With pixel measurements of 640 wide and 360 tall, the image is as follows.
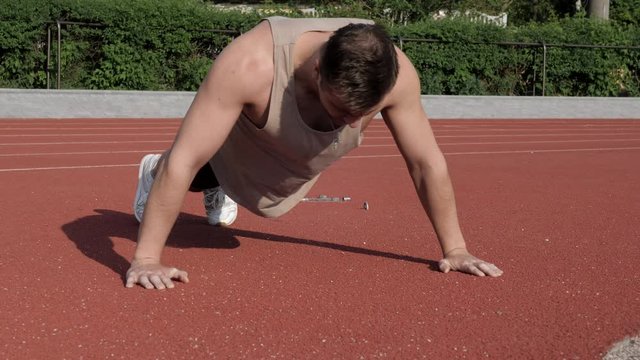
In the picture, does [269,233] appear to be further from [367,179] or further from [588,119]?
[588,119]

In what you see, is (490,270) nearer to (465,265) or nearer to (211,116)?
(465,265)

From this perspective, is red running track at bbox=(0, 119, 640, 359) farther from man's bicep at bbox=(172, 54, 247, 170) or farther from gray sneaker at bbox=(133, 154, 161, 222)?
man's bicep at bbox=(172, 54, 247, 170)

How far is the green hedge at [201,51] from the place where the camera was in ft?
61.3

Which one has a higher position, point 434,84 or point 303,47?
point 303,47

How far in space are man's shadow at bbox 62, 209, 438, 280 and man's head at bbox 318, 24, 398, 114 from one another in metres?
1.30

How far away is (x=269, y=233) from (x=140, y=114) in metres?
13.8

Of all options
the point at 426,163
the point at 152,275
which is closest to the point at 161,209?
the point at 152,275

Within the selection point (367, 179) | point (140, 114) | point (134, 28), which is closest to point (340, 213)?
point (367, 179)

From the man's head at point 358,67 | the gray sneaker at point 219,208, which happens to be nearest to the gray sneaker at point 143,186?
the gray sneaker at point 219,208

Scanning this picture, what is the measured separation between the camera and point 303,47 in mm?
3795

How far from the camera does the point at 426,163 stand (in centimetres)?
418

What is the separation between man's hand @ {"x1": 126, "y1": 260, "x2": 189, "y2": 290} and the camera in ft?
12.6

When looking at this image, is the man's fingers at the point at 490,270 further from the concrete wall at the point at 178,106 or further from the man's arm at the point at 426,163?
the concrete wall at the point at 178,106

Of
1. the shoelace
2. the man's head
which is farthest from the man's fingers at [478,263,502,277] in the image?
the shoelace
